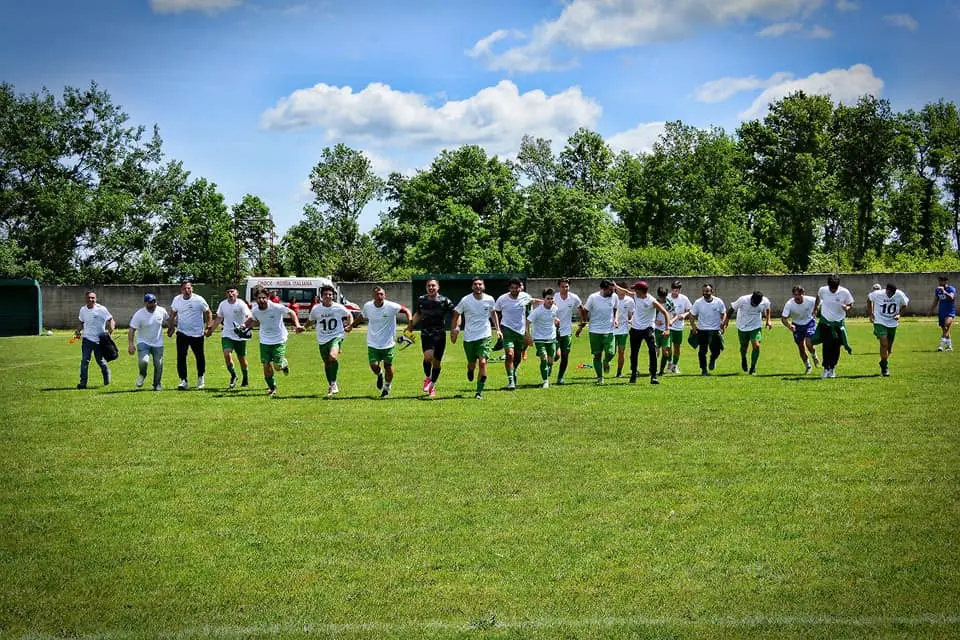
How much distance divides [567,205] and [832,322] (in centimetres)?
4613

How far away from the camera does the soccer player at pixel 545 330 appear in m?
17.8

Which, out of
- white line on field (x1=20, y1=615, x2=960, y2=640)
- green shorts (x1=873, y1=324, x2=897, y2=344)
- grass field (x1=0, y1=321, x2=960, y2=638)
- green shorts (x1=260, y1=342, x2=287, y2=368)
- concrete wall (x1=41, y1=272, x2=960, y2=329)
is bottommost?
white line on field (x1=20, y1=615, x2=960, y2=640)

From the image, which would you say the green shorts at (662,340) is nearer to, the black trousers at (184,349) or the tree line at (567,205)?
the black trousers at (184,349)

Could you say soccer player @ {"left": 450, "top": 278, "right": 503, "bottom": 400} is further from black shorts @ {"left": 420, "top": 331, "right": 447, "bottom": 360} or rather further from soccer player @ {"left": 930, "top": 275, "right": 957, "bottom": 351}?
soccer player @ {"left": 930, "top": 275, "right": 957, "bottom": 351}

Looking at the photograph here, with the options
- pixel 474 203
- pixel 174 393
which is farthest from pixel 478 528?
pixel 474 203

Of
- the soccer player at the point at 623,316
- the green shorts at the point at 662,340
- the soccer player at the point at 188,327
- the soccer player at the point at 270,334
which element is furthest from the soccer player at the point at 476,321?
the soccer player at the point at 188,327

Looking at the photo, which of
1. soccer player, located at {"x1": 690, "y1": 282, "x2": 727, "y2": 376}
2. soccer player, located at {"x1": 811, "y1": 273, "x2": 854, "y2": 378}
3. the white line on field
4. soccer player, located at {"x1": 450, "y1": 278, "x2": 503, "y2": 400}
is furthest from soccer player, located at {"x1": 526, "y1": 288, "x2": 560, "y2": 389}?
the white line on field

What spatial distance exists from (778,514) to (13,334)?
158ft

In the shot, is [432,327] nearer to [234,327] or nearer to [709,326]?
[234,327]

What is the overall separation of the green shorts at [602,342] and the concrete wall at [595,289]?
1285 inches

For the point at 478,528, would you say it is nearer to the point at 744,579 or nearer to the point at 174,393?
the point at 744,579

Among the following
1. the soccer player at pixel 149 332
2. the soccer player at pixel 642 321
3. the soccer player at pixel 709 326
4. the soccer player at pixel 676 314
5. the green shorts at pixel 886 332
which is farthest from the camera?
the soccer player at pixel 676 314

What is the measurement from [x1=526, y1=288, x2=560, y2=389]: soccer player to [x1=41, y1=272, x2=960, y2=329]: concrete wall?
33.3m

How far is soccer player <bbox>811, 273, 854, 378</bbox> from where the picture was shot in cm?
1856
